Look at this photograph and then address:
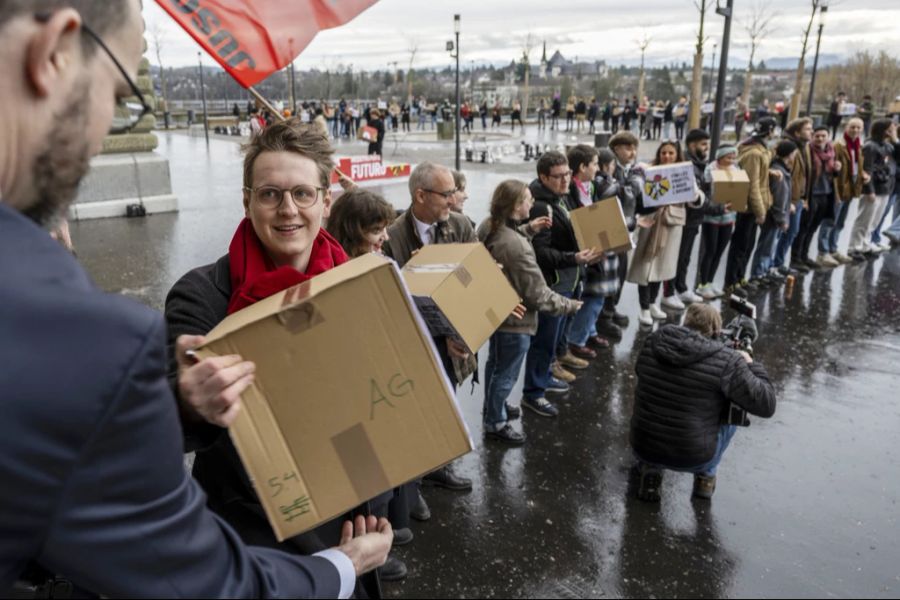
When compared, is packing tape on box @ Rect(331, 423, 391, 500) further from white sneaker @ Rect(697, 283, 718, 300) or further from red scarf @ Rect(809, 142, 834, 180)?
red scarf @ Rect(809, 142, 834, 180)

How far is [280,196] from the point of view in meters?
2.30

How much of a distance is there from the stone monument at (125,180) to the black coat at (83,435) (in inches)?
477

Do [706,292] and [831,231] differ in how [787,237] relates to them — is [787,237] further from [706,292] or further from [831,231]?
[706,292]

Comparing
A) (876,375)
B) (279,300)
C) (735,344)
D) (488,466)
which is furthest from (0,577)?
(876,375)

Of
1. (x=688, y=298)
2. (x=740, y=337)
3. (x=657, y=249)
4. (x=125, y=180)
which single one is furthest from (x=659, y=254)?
(x=125, y=180)

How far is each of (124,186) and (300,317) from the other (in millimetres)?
12359

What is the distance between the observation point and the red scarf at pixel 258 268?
191cm

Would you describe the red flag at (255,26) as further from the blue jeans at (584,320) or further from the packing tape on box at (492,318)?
the blue jeans at (584,320)

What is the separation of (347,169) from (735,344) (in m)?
11.8

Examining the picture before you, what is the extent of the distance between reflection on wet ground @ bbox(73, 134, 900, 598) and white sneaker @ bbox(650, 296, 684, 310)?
935 mm

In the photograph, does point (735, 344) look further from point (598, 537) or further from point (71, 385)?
point (71, 385)

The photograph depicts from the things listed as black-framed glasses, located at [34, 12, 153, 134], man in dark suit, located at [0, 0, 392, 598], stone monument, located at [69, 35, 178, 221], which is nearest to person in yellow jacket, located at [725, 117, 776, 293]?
black-framed glasses, located at [34, 12, 153, 134]

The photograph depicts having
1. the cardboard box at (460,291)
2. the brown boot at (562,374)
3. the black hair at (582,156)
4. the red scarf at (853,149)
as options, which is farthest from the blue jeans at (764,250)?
the cardboard box at (460,291)

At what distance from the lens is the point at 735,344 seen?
4625mm
